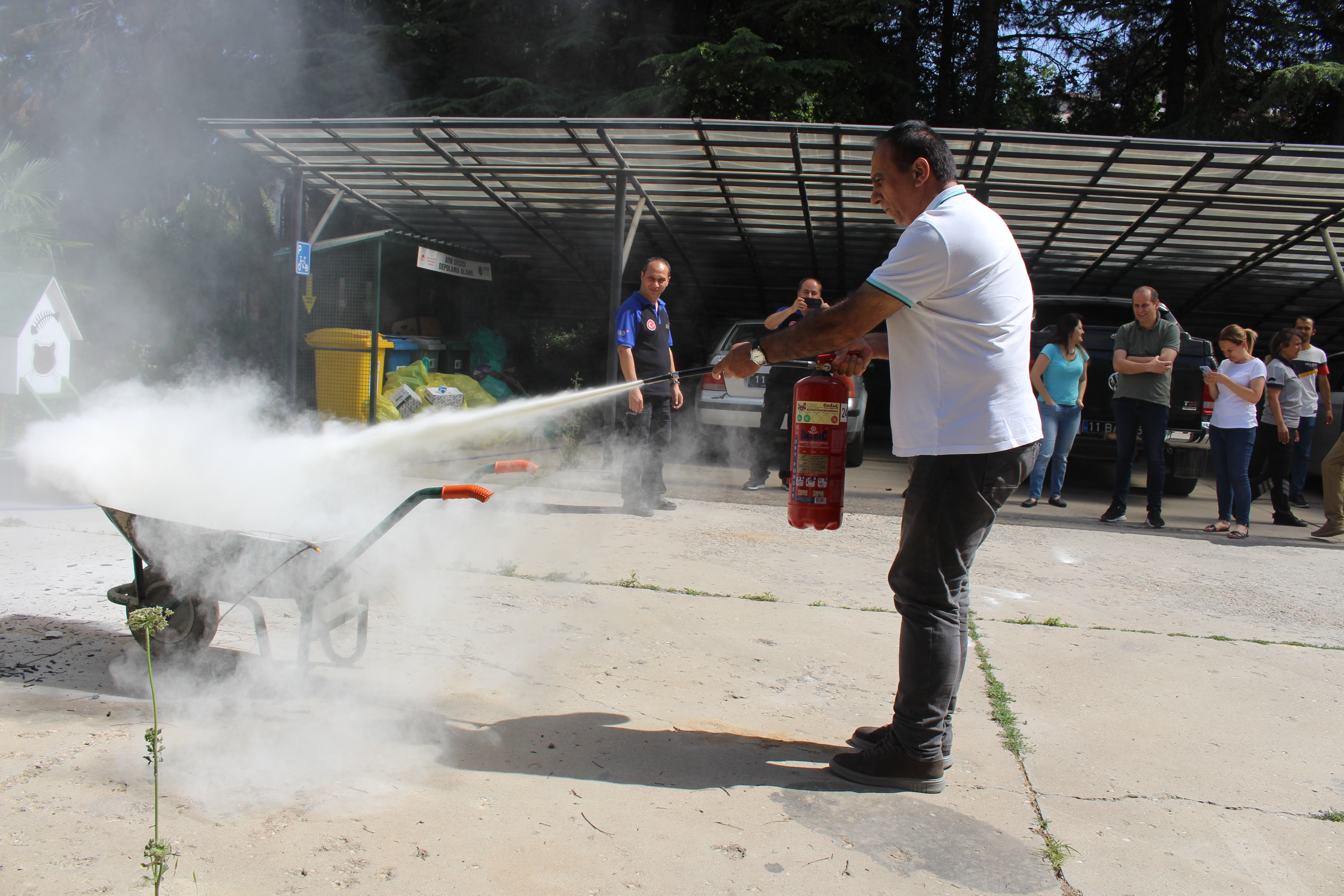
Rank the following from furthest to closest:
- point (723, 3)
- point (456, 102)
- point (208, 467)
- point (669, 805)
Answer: point (723, 3) → point (456, 102) → point (208, 467) → point (669, 805)

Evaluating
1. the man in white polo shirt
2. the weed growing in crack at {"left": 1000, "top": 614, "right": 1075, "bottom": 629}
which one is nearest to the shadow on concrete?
the man in white polo shirt

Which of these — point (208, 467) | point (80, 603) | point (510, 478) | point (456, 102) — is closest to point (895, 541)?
point (510, 478)

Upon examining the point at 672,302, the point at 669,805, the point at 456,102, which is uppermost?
the point at 456,102

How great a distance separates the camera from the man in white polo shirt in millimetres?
2430

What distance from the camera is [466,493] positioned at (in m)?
2.61

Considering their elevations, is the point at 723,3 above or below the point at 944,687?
above

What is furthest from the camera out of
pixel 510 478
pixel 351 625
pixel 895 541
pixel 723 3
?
pixel 723 3

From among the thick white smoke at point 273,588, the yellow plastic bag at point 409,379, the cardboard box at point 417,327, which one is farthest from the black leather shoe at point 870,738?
the cardboard box at point 417,327

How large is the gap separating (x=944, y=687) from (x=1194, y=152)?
7.64 metres

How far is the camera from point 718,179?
966 centimetres

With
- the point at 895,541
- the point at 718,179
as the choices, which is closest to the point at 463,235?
the point at 718,179

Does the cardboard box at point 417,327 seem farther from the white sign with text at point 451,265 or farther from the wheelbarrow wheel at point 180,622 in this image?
the wheelbarrow wheel at point 180,622

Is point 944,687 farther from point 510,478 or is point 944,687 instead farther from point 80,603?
point 510,478

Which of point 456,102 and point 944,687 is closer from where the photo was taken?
point 944,687
